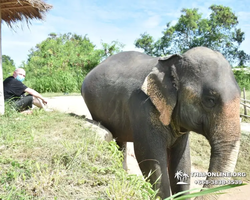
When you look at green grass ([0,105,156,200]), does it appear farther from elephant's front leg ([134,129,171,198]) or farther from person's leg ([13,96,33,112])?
person's leg ([13,96,33,112])

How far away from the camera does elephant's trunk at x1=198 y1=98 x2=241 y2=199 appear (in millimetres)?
2771

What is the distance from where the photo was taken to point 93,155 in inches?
111

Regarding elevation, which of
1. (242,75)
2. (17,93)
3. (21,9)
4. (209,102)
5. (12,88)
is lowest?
(242,75)

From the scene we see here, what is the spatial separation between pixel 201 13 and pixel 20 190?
23.4 metres

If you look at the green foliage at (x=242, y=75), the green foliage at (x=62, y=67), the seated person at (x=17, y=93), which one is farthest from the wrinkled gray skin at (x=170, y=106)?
the green foliage at (x=242, y=75)

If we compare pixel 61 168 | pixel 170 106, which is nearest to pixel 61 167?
pixel 61 168

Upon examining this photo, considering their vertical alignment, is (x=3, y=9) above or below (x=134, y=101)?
above

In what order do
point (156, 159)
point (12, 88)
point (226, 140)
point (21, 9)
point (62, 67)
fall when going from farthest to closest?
point (62, 67), point (12, 88), point (21, 9), point (156, 159), point (226, 140)

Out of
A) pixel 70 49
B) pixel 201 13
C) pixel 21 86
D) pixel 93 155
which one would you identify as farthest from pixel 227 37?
pixel 93 155

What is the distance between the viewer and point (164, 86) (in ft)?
10.8

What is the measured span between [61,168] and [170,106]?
1.48m

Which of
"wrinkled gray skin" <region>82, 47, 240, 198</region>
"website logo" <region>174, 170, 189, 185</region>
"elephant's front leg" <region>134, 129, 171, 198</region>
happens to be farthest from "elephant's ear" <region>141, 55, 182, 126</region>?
"website logo" <region>174, 170, 189, 185</region>

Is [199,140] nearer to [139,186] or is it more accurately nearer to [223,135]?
[223,135]

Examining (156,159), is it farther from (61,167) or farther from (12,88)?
(12,88)
